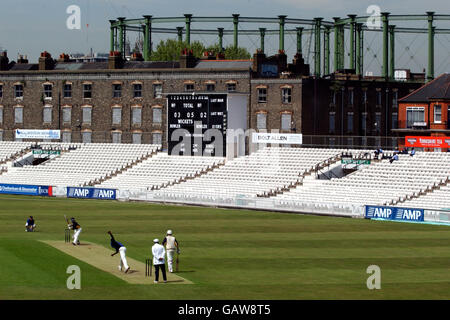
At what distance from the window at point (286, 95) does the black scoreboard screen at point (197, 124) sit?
334 inches

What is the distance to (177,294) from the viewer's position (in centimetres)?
3073

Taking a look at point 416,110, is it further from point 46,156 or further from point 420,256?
point 420,256

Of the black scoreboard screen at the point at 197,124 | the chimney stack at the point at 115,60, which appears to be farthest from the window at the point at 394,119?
the chimney stack at the point at 115,60

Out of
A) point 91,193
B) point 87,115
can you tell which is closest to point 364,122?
point 87,115

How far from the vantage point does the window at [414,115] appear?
3420 inches

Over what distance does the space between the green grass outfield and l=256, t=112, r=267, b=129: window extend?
24544 mm

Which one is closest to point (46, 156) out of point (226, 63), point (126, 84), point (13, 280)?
point (126, 84)

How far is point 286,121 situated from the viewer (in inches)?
3413

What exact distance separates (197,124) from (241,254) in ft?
133

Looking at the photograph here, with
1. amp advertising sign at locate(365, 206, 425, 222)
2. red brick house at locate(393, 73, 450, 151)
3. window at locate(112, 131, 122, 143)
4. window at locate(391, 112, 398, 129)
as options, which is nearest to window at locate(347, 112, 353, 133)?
red brick house at locate(393, 73, 450, 151)

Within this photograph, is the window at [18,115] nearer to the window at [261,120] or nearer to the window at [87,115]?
the window at [87,115]

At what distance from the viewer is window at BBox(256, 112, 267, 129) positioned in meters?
87.6

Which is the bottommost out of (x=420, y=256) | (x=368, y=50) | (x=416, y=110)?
(x=420, y=256)
